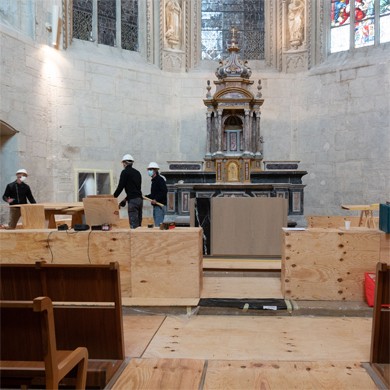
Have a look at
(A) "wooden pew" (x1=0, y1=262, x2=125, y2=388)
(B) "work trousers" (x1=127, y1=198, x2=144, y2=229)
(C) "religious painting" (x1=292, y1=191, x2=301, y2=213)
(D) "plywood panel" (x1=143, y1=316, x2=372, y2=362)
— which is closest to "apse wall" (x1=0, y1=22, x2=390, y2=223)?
(C) "religious painting" (x1=292, y1=191, x2=301, y2=213)

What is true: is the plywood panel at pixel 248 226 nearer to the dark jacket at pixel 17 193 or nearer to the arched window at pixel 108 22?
the dark jacket at pixel 17 193

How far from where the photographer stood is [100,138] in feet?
45.5

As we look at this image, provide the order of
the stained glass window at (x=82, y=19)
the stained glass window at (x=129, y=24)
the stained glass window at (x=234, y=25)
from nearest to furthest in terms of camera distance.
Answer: the stained glass window at (x=82, y=19) < the stained glass window at (x=129, y=24) < the stained glass window at (x=234, y=25)

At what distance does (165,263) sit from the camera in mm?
5059

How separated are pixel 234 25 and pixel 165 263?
41.8ft

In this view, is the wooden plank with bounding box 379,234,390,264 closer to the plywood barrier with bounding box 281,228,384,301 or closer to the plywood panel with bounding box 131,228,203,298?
the plywood barrier with bounding box 281,228,384,301

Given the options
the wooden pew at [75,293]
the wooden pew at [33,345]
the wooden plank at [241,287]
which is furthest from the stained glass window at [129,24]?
the wooden pew at [33,345]

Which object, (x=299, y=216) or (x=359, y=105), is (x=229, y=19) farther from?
(x=299, y=216)

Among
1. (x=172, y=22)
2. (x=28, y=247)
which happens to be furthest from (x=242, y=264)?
(x=172, y=22)

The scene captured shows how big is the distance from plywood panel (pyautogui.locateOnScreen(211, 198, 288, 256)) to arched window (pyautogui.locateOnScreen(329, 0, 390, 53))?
9.39 m

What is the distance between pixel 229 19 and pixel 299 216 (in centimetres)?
791

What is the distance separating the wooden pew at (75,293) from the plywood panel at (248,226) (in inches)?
165

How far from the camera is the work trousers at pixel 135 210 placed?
325 inches

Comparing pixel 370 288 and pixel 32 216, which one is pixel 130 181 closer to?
pixel 32 216
